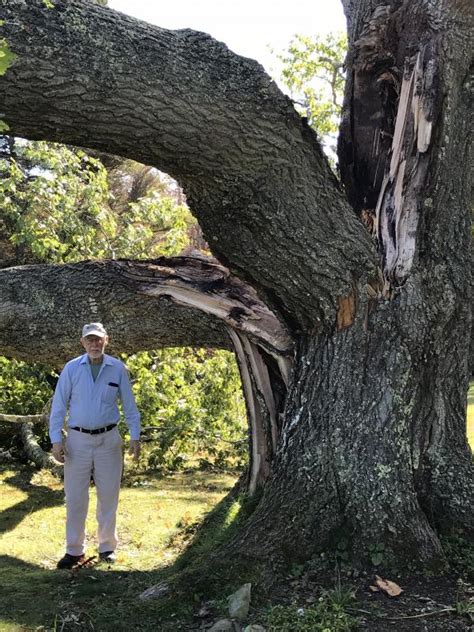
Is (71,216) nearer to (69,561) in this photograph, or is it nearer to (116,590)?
(69,561)

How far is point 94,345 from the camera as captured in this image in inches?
191

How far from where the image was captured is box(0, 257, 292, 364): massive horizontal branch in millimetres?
5164

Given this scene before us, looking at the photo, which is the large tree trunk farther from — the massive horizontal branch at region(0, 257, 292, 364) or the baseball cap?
the baseball cap

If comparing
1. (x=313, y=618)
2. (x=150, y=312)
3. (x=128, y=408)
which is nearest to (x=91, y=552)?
(x=128, y=408)

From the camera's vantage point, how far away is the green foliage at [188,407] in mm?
8422

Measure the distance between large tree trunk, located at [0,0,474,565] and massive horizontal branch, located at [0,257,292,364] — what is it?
3.12ft

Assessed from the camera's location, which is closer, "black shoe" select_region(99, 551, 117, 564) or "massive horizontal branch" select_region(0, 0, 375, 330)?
"massive horizontal branch" select_region(0, 0, 375, 330)

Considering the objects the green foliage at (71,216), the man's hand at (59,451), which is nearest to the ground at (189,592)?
the man's hand at (59,451)

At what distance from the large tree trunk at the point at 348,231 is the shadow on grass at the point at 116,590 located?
0.35 meters

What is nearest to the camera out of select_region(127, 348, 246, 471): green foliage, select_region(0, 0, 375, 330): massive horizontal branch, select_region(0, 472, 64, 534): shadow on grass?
select_region(0, 0, 375, 330): massive horizontal branch

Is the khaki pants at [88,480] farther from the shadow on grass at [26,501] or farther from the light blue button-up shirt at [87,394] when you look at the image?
the shadow on grass at [26,501]

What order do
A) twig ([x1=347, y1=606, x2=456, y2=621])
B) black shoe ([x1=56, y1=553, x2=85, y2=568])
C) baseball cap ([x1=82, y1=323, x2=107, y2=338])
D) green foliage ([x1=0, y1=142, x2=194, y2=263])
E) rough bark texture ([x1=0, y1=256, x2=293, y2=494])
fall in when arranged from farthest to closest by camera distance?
1. green foliage ([x1=0, y1=142, x2=194, y2=263])
2. rough bark texture ([x1=0, y1=256, x2=293, y2=494])
3. black shoe ([x1=56, y1=553, x2=85, y2=568])
4. baseball cap ([x1=82, y1=323, x2=107, y2=338])
5. twig ([x1=347, y1=606, x2=456, y2=621])

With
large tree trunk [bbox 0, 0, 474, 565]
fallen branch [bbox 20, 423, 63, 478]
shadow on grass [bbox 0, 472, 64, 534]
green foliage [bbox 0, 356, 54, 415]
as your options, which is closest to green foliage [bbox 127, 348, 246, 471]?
fallen branch [bbox 20, 423, 63, 478]

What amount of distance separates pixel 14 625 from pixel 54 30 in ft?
9.62
